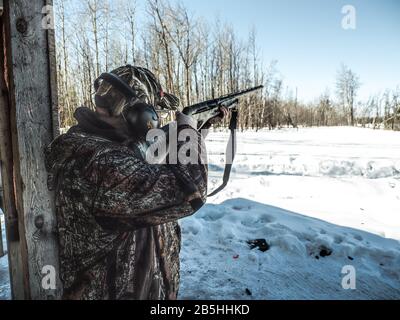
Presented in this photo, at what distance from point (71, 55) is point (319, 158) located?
4.83 meters

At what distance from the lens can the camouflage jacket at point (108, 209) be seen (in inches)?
36.8

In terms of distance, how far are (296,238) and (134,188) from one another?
212 cm

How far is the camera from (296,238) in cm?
258

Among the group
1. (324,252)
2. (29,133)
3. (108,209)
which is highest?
(29,133)

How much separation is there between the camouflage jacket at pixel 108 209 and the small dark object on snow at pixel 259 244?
1.58 meters

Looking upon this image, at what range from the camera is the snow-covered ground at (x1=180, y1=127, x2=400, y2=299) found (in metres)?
2.03

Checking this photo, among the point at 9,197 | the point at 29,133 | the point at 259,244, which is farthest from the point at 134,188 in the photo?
the point at 259,244

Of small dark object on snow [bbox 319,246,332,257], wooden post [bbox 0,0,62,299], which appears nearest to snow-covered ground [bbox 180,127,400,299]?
small dark object on snow [bbox 319,246,332,257]

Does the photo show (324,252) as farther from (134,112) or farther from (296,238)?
(134,112)

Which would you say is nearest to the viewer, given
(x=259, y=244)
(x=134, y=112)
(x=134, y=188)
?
(x=134, y=188)

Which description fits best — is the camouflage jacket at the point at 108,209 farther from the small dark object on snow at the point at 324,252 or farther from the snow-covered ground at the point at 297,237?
the small dark object on snow at the point at 324,252

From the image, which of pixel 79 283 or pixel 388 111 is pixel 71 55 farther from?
pixel 388 111

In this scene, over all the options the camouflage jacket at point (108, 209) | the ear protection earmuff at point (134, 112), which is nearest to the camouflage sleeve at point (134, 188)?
the camouflage jacket at point (108, 209)

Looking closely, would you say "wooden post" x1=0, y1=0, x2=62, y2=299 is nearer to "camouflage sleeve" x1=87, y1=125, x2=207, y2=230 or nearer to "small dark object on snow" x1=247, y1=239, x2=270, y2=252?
"camouflage sleeve" x1=87, y1=125, x2=207, y2=230
